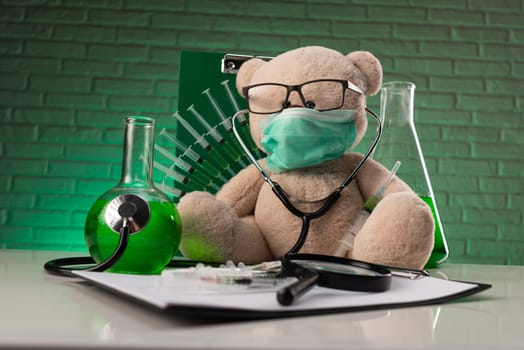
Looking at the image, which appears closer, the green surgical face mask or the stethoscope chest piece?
the stethoscope chest piece

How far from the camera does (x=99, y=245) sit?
1.62ft

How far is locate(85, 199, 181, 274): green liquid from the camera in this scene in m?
0.48

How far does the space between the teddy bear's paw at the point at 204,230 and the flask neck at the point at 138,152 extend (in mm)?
85

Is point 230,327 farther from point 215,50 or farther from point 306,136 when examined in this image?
point 215,50

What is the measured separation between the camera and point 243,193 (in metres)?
0.69

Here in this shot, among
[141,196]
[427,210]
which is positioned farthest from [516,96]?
[141,196]

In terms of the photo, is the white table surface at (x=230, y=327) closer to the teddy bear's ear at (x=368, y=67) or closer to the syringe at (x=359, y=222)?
the syringe at (x=359, y=222)

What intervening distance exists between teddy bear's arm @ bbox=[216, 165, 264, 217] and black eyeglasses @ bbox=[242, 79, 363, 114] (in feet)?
0.30

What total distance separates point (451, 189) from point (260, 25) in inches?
42.8

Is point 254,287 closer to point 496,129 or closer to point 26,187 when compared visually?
point 26,187

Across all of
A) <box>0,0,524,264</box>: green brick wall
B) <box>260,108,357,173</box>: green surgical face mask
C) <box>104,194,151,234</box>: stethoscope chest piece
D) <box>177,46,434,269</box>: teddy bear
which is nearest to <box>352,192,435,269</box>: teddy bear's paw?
<box>177,46,434,269</box>: teddy bear

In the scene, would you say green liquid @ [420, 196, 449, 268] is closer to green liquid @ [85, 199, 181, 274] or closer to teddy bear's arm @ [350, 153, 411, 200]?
teddy bear's arm @ [350, 153, 411, 200]

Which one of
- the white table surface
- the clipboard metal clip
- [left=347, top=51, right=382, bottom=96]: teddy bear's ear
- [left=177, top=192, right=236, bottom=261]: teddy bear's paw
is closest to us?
the white table surface

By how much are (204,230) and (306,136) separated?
159 mm
